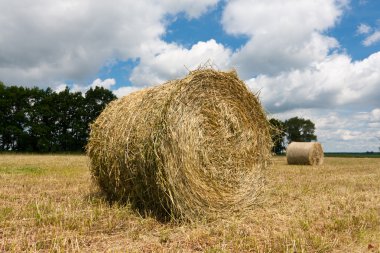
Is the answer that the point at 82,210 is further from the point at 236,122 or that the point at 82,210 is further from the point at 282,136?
the point at 282,136

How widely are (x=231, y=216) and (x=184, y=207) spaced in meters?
0.78

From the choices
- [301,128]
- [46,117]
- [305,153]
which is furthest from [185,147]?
[301,128]

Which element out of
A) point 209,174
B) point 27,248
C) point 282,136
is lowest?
point 27,248

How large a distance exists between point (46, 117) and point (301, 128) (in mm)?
44407

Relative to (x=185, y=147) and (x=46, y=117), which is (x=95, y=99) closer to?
(x=46, y=117)

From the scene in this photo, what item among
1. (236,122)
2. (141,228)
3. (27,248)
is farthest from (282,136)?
(27,248)

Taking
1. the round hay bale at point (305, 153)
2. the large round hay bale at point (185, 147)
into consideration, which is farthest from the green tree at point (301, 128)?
the large round hay bale at point (185, 147)

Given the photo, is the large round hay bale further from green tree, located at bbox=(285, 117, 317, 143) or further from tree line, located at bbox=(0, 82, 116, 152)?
green tree, located at bbox=(285, 117, 317, 143)

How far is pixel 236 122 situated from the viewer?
7.00 m

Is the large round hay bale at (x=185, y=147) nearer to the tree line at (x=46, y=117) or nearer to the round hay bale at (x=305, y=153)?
the round hay bale at (x=305, y=153)

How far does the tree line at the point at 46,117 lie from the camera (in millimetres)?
39903

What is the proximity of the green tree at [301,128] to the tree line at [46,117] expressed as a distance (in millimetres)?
34714

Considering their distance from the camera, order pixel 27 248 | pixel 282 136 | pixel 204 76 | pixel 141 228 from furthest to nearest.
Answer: pixel 282 136, pixel 204 76, pixel 141 228, pixel 27 248

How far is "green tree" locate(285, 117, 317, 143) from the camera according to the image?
219ft
